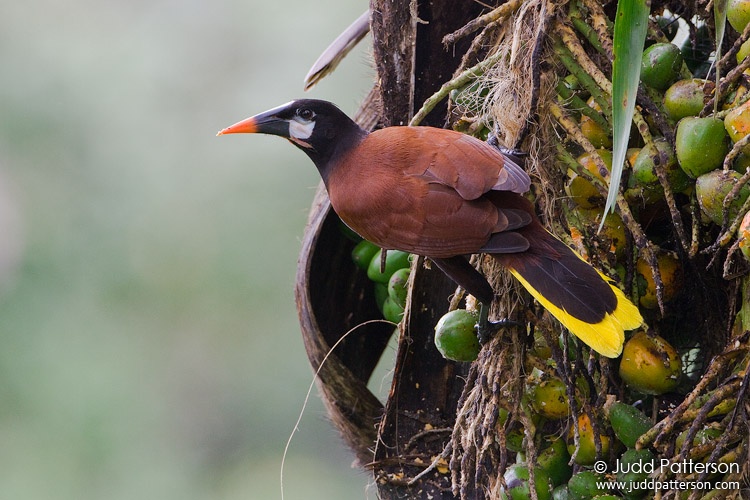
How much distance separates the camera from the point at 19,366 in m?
3.25

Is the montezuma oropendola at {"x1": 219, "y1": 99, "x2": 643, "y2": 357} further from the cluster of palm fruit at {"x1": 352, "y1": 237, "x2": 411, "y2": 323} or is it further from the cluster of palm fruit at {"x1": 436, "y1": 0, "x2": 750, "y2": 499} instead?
the cluster of palm fruit at {"x1": 352, "y1": 237, "x2": 411, "y2": 323}

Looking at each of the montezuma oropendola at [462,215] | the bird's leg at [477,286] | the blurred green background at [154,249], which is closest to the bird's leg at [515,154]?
the montezuma oropendola at [462,215]

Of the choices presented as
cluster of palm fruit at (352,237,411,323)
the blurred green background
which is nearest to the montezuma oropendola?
cluster of palm fruit at (352,237,411,323)

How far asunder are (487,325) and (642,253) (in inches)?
7.1

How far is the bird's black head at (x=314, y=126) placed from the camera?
3.79ft

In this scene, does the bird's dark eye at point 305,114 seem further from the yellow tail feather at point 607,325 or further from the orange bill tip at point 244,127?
the yellow tail feather at point 607,325

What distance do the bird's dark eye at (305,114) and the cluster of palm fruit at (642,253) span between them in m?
0.27

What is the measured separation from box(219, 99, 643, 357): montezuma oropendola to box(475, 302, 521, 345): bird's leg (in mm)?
20

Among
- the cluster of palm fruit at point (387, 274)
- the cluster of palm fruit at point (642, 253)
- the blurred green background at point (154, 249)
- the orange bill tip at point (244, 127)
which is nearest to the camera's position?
the cluster of palm fruit at point (642, 253)

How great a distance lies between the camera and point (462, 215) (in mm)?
975

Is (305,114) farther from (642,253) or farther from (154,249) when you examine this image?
(154,249)

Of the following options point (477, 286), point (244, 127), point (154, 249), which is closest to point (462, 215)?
point (477, 286)

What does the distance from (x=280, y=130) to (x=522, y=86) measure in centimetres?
37

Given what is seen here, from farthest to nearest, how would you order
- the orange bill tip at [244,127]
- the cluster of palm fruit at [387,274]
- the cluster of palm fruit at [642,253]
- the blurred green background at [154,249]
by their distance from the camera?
the blurred green background at [154,249], the cluster of palm fruit at [387,274], the orange bill tip at [244,127], the cluster of palm fruit at [642,253]
